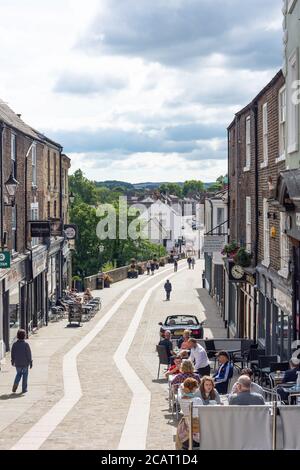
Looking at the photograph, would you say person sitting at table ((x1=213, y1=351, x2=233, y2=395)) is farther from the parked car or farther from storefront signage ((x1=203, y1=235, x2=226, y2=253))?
storefront signage ((x1=203, y1=235, x2=226, y2=253))

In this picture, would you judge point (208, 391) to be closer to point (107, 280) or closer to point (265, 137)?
point (265, 137)

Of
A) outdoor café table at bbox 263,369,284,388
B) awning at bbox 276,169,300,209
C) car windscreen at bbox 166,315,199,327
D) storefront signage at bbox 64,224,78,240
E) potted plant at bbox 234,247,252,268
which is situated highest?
awning at bbox 276,169,300,209

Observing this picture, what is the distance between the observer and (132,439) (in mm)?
14031

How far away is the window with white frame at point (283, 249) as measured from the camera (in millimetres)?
20531

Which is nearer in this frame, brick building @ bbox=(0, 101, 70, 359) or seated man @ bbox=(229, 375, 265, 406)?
seated man @ bbox=(229, 375, 265, 406)

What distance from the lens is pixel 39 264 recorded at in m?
35.0

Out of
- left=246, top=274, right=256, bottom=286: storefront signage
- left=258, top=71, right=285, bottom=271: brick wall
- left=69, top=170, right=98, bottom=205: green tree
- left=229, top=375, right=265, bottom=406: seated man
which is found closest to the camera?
left=229, top=375, right=265, bottom=406: seated man

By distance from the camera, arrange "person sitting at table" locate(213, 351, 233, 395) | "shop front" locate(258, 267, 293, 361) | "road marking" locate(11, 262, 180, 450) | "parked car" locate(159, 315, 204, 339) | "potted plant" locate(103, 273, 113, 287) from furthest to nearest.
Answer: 1. "potted plant" locate(103, 273, 113, 287)
2. "parked car" locate(159, 315, 204, 339)
3. "shop front" locate(258, 267, 293, 361)
4. "person sitting at table" locate(213, 351, 233, 395)
5. "road marking" locate(11, 262, 180, 450)

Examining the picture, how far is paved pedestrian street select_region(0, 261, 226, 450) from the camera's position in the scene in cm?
1433

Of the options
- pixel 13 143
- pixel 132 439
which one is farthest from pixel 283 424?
pixel 13 143

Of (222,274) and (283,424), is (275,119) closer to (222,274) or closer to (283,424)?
(283,424)

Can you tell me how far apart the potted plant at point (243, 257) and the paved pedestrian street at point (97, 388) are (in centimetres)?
430

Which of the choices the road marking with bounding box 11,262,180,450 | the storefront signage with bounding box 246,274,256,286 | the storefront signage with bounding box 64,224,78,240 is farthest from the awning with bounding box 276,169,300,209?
the storefront signage with bounding box 64,224,78,240

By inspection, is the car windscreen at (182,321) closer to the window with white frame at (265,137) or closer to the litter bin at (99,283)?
the window with white frame at (265,137)
